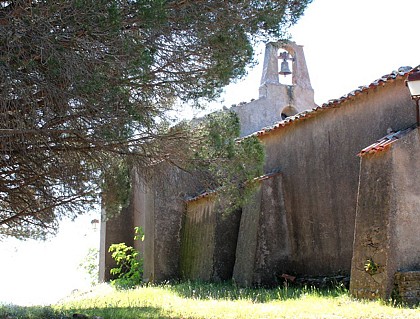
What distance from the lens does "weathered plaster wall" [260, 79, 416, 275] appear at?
11891 mm

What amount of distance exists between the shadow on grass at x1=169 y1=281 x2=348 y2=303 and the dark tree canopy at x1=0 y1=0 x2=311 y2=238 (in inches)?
134

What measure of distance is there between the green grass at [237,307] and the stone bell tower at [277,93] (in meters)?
7.36

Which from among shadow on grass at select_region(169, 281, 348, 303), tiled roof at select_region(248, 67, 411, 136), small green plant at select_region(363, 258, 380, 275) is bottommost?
shadow on grass at select_region(169, 281, 348, 303)

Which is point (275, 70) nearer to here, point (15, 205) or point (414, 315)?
point (15, 205)

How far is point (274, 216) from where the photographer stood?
14.0 metres

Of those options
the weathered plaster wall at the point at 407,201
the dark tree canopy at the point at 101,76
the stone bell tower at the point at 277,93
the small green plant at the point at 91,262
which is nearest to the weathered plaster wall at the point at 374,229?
the weathered plaster wall at the point at 407,201

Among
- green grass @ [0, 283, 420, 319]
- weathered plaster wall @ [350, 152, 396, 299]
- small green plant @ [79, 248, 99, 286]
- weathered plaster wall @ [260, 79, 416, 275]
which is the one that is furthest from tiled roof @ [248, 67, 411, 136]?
small green plant @ [79, 248, 99, 286]

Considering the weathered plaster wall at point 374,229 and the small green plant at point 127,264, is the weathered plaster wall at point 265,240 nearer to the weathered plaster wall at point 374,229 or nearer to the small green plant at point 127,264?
the weathered plaster wall at point 374,229

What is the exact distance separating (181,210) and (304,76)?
6.65m

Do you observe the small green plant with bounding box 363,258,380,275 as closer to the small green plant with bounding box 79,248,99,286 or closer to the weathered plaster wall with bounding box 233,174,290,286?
the weathered plaster wall with bounding box 233,174,290,286

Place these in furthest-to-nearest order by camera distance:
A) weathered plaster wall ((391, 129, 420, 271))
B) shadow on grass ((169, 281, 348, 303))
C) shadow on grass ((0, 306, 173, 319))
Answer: shadow on grass ((169, 281, 348, 303)), weathered plaster wall ((391, 129, 420, 271)), shadow on grass ((0, 306, 173, 319))

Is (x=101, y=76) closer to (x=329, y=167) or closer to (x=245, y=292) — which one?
Answer: (x=245, y=292)

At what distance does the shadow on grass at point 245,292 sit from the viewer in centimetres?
1123

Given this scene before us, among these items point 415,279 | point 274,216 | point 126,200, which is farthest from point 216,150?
point 274,216
